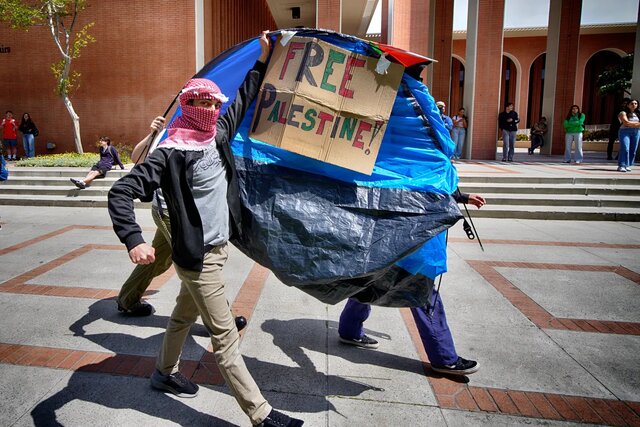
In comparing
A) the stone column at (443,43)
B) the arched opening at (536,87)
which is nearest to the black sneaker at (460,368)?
the stone column at (443,43)

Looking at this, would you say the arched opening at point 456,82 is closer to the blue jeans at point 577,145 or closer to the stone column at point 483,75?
the stone column at point 483,75

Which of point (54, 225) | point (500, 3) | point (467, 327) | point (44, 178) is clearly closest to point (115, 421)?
point (467, 327)

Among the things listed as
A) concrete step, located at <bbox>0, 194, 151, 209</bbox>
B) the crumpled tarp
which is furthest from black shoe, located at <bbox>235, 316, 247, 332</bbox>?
concrete step, located at <bbox>0, 194, 151, 209</bbox>

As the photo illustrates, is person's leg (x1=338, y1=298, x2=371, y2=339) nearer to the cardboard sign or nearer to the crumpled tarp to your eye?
the crumpled tarp

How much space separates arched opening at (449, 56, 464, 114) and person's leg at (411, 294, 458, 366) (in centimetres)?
3220

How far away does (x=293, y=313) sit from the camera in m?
4.42

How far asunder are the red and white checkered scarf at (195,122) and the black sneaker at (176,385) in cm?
156

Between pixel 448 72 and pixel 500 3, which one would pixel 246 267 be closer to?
pixel 500 3

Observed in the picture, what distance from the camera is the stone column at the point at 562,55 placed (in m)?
18.4

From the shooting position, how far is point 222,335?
8.30ft

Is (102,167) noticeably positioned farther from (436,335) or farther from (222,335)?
(436,335)

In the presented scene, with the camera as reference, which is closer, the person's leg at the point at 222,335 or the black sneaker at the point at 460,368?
the person's leg at the point at 222,335

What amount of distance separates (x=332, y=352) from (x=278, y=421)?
1182 mm

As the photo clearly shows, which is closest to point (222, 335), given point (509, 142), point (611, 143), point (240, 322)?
point (240, 322)
